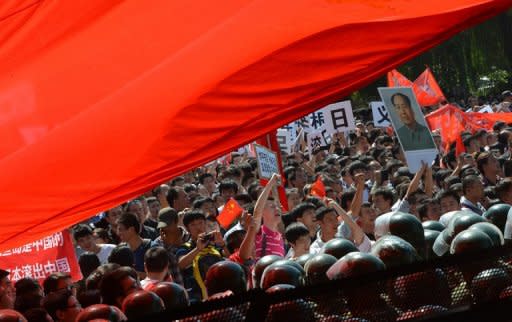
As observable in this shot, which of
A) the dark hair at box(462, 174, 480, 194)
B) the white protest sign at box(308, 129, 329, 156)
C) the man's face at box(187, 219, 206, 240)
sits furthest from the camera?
the white protest sign at box(308, 129, 329, 156)

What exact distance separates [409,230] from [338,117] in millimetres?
10744

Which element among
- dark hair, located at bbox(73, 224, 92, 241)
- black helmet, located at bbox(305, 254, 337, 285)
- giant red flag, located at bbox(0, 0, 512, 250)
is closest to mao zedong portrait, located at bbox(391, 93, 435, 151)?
dark hair, located at bbox(73, 224, 92, 241)

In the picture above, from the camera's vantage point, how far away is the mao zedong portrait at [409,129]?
38.6ft

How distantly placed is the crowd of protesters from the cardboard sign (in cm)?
20

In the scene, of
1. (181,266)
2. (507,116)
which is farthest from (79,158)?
(507,116)

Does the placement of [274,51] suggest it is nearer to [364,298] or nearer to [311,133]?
[364,298]

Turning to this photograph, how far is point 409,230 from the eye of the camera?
268 inches

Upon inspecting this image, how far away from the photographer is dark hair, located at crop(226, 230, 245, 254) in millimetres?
8453

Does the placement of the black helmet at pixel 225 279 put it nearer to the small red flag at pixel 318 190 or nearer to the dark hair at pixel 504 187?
the dark hair at pixel 504 187

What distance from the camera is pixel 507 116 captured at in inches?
730

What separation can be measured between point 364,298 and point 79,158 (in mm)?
1407

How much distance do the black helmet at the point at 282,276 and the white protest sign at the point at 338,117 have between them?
11.9m

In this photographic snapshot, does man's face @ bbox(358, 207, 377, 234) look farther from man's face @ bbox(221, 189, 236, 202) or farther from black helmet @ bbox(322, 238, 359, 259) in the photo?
black helmet @ bbox(322, 238, 359, 259)

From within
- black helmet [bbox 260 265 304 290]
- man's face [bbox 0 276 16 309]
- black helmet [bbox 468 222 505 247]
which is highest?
man's face [bbox 0 276 16 309]
